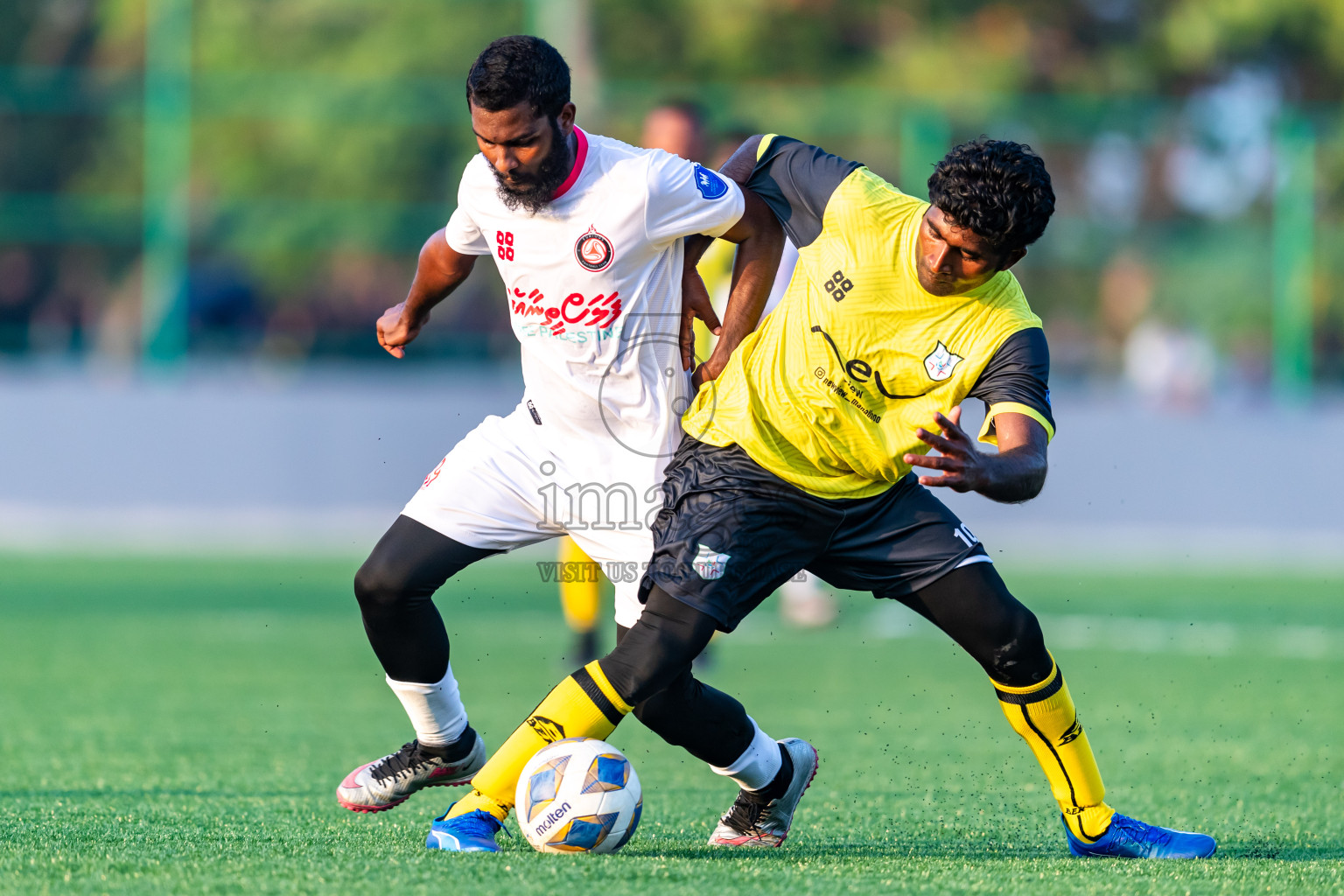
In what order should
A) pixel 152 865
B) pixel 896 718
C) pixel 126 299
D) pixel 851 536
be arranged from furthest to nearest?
pixel 126 299 → pixel 896 718 → pixel 851 536 → pixel 152 865

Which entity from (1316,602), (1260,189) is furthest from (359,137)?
(1316,602)

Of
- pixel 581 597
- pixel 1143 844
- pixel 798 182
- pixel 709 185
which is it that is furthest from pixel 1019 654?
pixel 581 597

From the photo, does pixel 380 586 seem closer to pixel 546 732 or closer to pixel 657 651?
pixel 546 732

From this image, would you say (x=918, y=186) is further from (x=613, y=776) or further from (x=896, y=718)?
(x=613, y=776)

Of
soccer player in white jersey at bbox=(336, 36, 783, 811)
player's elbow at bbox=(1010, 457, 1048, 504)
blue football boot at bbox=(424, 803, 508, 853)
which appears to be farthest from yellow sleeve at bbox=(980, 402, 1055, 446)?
blue football boot at bbox=(424, 803, 508, 853)

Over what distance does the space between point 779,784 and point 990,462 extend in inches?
54.7

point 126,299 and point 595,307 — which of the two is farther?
point 126,299

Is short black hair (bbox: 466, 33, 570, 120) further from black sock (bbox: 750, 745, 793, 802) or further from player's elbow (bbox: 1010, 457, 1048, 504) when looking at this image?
black sock (bbox: 750, 745, 793, 802)

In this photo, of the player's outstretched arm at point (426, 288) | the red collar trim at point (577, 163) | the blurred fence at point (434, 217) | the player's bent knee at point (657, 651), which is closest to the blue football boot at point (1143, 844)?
the player's bent knee at point (657, 651)

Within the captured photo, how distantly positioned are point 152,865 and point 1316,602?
10952 millimetres

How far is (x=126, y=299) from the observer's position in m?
15.6

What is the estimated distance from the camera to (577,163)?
193 inches

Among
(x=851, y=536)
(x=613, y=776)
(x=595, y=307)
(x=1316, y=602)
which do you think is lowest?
(x=1316, y=602)

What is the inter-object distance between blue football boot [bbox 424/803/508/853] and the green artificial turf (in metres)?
0.08
